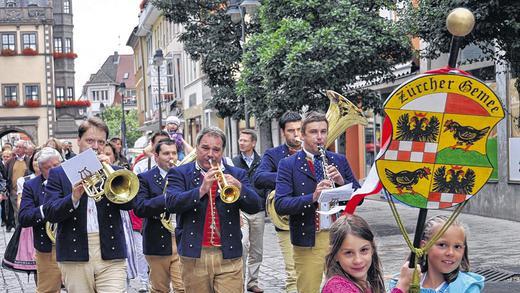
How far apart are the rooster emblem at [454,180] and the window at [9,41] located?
259 feet

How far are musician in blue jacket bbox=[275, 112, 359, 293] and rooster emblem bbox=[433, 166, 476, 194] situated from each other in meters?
2.68

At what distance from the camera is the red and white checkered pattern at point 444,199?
4.41 meters

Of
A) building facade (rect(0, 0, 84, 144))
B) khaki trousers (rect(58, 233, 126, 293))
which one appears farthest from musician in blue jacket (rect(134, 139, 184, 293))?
building facade (rect(0, 0, 84, 144))

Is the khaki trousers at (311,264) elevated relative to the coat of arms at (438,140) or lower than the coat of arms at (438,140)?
lower

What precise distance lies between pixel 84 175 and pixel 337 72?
10.0 metres

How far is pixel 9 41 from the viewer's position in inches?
3189

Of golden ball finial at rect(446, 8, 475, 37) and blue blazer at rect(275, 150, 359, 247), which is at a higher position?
golden ball finial at rect(446, 8, 475, 37)

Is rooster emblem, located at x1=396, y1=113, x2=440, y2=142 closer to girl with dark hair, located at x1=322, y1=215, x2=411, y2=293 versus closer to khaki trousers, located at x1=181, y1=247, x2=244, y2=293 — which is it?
girl with dark hair, located at x1=322, y1=215, x2=411, y2=293

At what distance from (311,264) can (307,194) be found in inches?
20.0

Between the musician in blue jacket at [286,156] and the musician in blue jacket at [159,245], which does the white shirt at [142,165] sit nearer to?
the musician in blue jacket at [159,245]

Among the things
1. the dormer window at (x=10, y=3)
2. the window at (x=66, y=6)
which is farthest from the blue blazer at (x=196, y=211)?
the window at (x=66, y=6)

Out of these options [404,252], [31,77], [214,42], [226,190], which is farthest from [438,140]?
[31,77]

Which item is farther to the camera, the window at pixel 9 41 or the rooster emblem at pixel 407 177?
the window at pixel 9 41

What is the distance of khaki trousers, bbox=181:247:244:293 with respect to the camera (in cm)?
680
